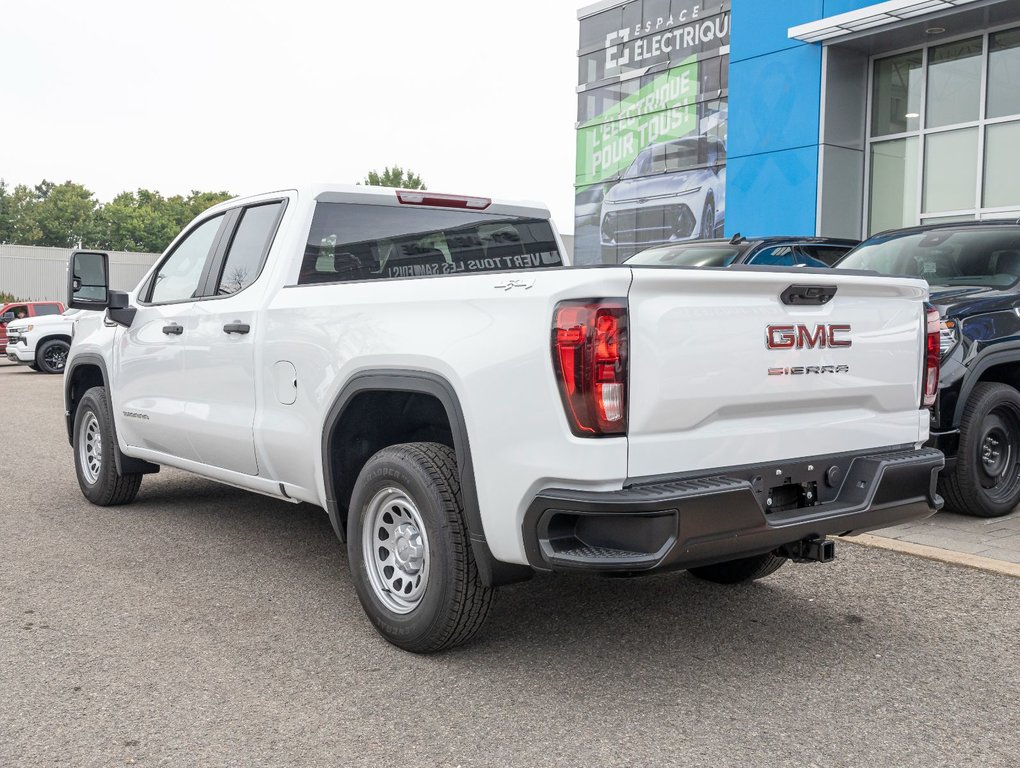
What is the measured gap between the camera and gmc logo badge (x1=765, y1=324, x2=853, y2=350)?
3617 mm

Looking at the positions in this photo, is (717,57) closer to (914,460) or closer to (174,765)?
(914,460)

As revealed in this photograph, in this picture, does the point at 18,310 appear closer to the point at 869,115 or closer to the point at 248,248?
the point at 869,115

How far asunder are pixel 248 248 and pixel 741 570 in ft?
9.84

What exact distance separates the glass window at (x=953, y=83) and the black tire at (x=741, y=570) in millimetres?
13261

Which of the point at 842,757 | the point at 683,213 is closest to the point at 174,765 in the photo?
the point at 842,757

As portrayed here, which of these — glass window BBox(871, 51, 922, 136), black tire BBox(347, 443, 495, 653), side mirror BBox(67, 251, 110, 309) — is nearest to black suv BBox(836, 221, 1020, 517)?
black tire BBox(347, 443, 495, 653)

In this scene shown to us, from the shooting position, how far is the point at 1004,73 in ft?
50.0

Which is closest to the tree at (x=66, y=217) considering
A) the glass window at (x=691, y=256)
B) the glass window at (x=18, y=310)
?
the glass window at (x=18, y=310)

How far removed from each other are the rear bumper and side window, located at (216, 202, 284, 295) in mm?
2529

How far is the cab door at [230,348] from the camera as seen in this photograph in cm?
504

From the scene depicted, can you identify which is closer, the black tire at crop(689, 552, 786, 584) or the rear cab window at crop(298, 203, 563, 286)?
the black tire at crop(689, 552, 786, 584)

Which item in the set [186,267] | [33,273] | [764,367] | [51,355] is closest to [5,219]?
[33,273]

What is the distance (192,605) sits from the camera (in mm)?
4648

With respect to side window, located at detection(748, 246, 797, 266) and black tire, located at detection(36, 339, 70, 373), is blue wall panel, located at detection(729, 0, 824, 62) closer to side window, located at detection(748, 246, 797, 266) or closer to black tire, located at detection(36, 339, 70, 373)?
side window, located at detection(748, 246, 797, 266)
